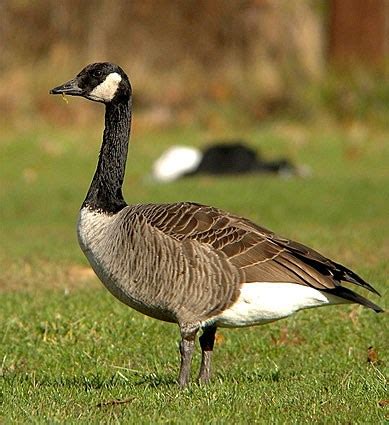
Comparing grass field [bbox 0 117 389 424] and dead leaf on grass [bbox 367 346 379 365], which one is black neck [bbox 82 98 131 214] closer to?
grass field [bbox 0 117 389 424]

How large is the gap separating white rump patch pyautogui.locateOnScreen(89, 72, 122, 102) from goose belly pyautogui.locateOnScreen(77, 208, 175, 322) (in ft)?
2.83

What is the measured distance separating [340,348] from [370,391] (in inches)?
79.1

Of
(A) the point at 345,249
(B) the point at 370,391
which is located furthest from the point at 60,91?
(A) the point at 345,249

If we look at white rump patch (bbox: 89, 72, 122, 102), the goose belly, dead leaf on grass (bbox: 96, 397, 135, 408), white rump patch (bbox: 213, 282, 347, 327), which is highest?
white rump patch (bbox: 89, 72, 122, 102)

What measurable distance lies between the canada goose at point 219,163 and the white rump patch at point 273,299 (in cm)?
1329

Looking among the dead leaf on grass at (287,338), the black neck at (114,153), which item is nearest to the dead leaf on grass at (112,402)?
the black neck at (114,153)

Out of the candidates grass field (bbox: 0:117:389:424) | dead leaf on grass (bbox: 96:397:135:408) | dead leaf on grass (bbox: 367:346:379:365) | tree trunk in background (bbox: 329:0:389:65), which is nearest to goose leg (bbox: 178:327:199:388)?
grass field (bbox: 0:117:389:424)

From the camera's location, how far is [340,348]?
8.41 meters

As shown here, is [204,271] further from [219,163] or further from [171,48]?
[171,48]

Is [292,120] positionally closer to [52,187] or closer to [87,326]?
[52,187]

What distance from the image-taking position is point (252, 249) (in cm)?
689

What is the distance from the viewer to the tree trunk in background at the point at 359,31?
27125 mm

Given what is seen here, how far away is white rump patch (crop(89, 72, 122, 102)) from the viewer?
24.7 ft

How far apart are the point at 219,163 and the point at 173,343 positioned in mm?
12299
